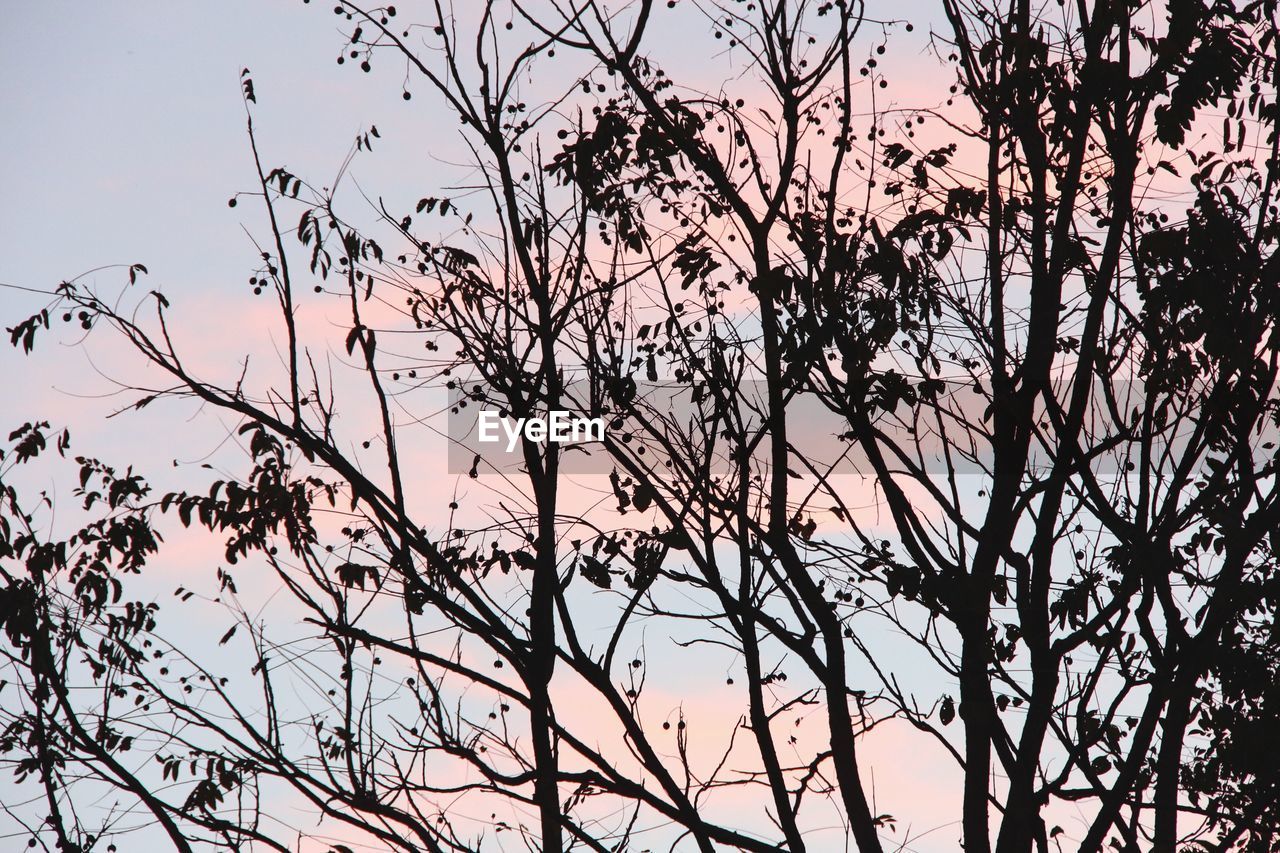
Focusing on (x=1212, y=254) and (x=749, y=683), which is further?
(x=749, y=683)

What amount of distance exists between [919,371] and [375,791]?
12.1 ft

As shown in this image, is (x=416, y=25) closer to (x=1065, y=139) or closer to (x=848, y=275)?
(x=848, y=275)

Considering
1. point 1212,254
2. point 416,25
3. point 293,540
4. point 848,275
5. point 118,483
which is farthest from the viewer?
point 118,483

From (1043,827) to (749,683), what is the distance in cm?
166

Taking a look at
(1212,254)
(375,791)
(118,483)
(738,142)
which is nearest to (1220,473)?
(1212,254)

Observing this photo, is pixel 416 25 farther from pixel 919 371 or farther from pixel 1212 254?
pixel 1212 254

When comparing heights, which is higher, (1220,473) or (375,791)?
(1220,473)

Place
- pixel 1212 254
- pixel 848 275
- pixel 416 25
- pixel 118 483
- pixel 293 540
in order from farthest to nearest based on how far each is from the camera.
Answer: pixel 118 483
pixel 416 25
pixel 293 540
pixel 848 275
pixel 1212 254

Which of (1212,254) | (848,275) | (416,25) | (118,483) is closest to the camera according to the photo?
(1212,254)

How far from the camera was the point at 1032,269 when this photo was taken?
6602mm

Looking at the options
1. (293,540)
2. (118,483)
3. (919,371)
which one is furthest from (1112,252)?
(118,483)

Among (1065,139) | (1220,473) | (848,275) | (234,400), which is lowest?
(1220,473)

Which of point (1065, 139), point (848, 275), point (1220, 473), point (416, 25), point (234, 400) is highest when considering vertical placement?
point (416, 25)

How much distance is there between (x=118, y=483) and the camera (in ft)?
27.6
